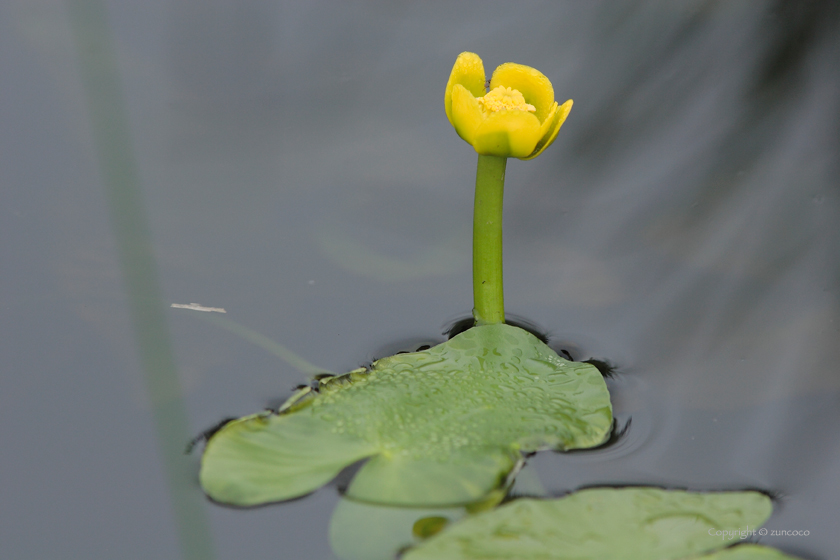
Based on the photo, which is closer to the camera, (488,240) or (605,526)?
(605,526)

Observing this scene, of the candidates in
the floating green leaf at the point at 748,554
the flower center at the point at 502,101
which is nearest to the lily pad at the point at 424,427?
the floating green leaf at the point at 748,554

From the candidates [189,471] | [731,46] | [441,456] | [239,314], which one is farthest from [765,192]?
[189,471]

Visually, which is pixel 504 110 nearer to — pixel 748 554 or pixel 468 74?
pixel 468 74

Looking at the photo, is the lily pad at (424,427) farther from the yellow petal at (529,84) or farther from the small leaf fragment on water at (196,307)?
the yellow petal at (529,84)

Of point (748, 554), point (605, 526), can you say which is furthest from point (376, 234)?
point (748, 554)

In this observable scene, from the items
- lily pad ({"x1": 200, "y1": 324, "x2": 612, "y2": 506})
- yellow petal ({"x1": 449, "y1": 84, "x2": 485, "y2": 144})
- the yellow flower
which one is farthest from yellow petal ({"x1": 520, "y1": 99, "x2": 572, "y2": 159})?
lily pad ({"x1": 200, "y1": 324, "x2": 612, "y2": 506})

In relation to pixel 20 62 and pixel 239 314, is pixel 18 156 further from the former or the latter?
pixel 239 314

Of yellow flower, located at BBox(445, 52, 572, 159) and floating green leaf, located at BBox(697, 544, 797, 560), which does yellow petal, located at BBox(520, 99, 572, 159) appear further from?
floating green leaf, located at BBox(697, 544, 797, 560)
